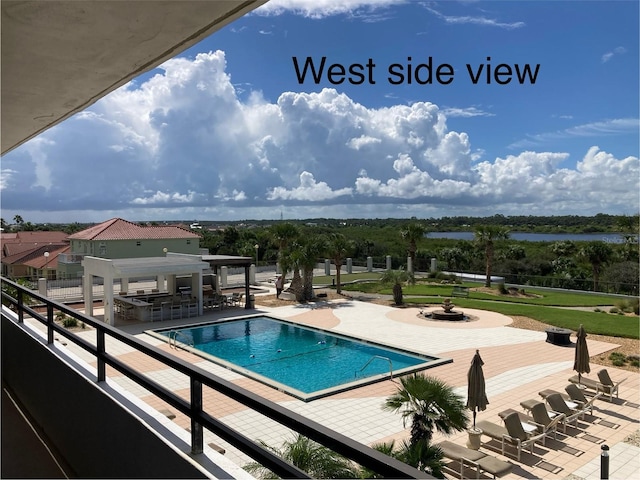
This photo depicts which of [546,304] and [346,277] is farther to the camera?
[346,277]

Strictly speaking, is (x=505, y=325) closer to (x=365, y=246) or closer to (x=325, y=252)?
(x=325, y=252)

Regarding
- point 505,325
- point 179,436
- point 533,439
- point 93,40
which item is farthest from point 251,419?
point 505,325

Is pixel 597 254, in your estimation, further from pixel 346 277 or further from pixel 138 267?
pixel 138 267

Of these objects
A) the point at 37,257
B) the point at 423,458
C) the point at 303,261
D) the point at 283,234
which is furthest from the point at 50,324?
the point at 37,257

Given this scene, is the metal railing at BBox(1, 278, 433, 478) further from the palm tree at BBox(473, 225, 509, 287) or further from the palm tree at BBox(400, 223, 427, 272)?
the palm tree at BBox(400, 223, 427, 272)

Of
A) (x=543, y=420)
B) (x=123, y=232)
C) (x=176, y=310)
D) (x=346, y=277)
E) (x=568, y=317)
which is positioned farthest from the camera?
(x=123, y=232)

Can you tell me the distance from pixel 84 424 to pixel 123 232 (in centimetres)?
3334

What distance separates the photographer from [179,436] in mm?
2555

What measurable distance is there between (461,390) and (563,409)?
239 cm

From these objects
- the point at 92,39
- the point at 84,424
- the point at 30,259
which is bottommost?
the point at 30,259

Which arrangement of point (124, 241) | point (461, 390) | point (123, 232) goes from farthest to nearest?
point (123, 232) < point (124, 241) < point (461, 390)

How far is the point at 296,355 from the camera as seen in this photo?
14.2 m

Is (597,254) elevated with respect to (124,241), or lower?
lower

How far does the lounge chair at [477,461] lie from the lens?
22.5 ft
